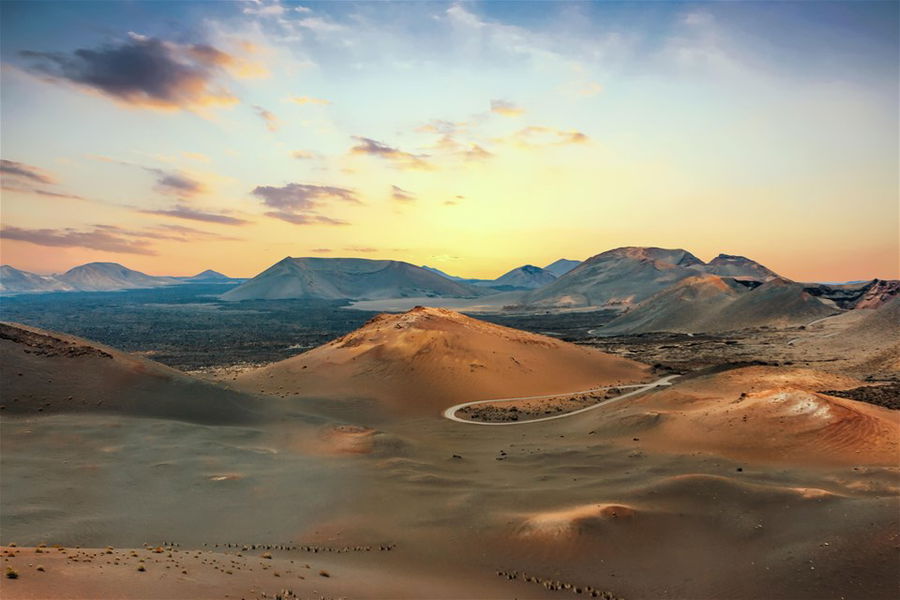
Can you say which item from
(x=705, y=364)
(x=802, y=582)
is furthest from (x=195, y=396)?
(x=705, y=364)

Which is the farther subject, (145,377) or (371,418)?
(371,418)

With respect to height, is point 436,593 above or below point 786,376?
below

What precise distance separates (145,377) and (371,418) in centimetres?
Result: 1817

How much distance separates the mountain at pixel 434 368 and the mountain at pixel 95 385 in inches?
464

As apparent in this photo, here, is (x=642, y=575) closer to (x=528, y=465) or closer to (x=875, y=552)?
(x=875, y=552)

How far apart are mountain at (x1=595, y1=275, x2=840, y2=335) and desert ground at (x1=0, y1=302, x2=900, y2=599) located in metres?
72.9

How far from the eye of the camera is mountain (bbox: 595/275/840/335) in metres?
117

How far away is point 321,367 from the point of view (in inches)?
2394

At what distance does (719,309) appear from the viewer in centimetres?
12675

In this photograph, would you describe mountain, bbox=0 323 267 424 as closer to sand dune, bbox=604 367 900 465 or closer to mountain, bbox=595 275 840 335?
sand dune, bbox=604 367 900 465

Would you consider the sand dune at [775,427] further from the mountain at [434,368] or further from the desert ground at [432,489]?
the mountain at [434,368]

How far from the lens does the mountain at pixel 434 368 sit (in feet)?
178

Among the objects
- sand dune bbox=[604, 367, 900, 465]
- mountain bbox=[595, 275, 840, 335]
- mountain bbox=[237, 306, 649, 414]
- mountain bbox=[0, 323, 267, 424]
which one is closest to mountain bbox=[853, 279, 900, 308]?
mountain bbox=[595, 275, 840, 335]

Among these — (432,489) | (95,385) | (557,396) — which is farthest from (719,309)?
(95,385)
